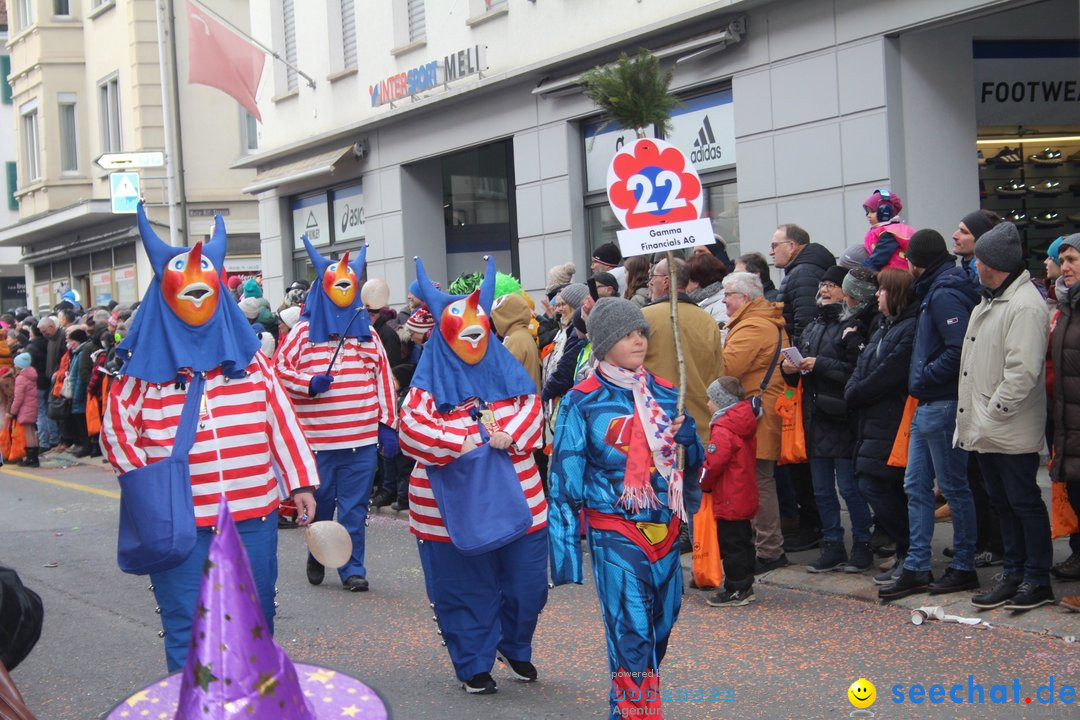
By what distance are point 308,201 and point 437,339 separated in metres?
16.5

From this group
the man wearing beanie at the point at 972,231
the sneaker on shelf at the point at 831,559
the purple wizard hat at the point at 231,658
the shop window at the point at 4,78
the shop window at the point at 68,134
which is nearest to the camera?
the purple wizard hat at the point at 231,658

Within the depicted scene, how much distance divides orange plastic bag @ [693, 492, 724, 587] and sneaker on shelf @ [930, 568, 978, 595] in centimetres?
123

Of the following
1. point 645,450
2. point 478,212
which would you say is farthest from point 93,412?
point 645,450

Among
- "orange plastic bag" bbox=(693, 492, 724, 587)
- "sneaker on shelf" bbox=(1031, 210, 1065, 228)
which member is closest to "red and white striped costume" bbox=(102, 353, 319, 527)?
"orange plastic bag" bbox=(693, 492, 724, 587)

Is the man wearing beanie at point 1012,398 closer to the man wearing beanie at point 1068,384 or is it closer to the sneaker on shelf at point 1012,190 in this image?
the man wearing beanie at point 1068,384

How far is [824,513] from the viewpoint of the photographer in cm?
850

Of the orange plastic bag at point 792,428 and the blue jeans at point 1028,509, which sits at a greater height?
the orange plastic bag at point 792,428

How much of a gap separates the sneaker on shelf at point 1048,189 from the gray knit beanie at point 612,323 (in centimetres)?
868

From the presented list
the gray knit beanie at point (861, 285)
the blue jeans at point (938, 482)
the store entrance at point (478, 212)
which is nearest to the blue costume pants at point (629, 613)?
the blue jeans at point (938, 482)

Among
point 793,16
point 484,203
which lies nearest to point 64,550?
point 793,16

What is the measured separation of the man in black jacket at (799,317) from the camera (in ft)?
30.3

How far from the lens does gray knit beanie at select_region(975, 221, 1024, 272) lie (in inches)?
278

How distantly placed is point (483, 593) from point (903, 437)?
2.96 meters

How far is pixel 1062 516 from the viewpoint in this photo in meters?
7.68
